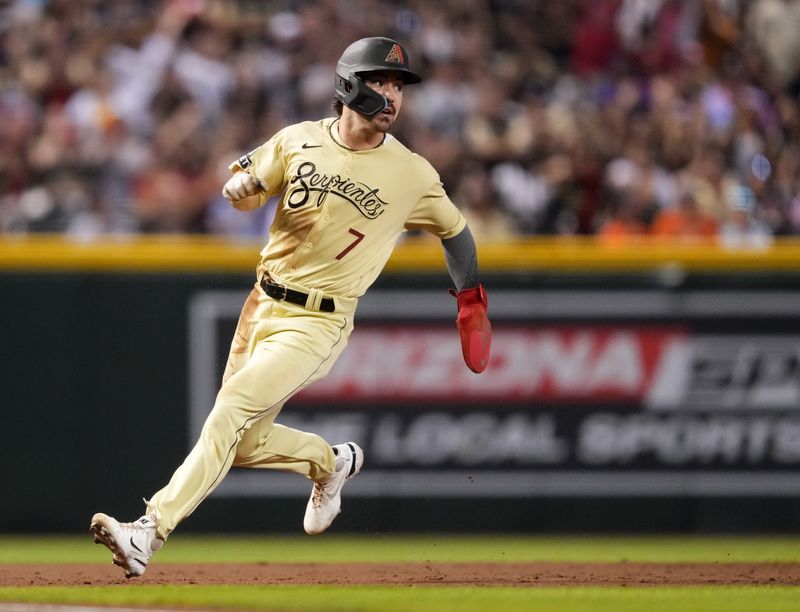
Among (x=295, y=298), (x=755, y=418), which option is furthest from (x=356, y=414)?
(x=295, y=298)

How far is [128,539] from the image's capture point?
5.93m

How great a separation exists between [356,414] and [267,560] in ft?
5.15

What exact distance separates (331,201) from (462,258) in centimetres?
81

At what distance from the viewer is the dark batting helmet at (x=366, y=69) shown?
6426 mm

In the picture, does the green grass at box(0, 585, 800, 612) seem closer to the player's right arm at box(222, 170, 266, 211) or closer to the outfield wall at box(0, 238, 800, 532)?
the player's right arm at box(222, 170, 266, 211)

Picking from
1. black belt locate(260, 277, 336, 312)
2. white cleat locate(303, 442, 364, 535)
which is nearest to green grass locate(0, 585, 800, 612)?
white cleat locate(303, 442, 364, 535)

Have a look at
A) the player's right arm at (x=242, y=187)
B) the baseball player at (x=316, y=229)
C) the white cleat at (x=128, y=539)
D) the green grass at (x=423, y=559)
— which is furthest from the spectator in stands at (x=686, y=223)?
the white cleat at (x=128, y=539)

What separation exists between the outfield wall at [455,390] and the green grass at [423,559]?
0.79 feet

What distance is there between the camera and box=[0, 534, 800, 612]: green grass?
247 inches

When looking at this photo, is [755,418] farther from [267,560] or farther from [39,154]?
[39,154]

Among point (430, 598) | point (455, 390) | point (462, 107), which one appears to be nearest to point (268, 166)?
point (430, 598)

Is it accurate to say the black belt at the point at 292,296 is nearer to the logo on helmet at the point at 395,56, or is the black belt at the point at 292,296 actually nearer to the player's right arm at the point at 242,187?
the player's right arm at the point at 242,187

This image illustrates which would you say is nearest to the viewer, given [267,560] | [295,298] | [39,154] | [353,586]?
[295,298]

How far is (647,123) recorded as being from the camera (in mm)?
11484
